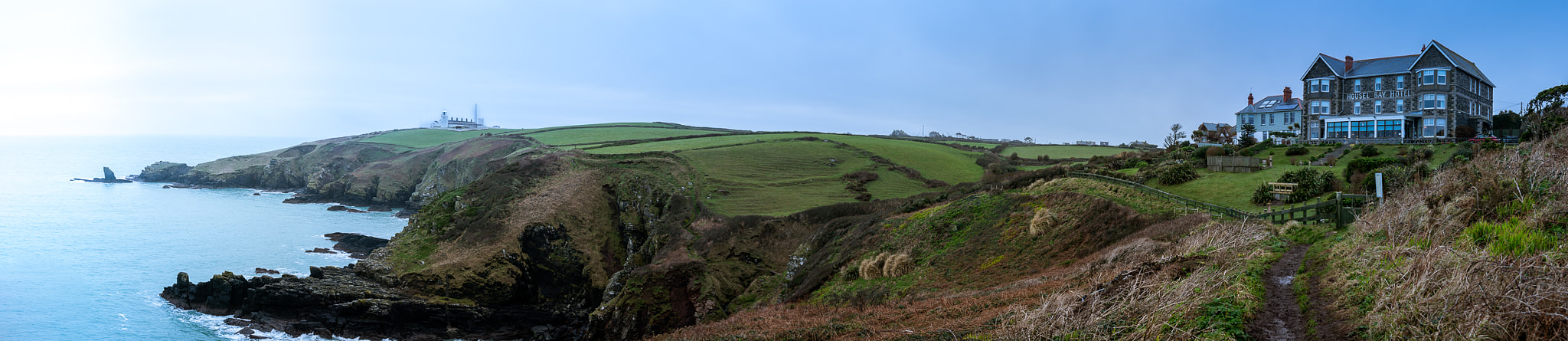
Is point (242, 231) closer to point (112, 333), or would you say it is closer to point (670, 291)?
point (112, 333)

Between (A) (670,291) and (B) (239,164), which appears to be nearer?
(A) (670,291)

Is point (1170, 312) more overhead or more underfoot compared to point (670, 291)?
more overhead

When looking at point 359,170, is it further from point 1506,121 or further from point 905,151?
point 1506,121

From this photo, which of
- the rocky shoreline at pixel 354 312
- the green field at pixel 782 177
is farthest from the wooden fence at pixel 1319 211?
the green field at pixel 782 177

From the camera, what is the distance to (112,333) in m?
32.5

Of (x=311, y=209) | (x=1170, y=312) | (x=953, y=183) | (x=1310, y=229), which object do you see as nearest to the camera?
(x=1170, y=312)

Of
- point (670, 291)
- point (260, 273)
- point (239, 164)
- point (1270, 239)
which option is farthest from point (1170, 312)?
point (239, 164)

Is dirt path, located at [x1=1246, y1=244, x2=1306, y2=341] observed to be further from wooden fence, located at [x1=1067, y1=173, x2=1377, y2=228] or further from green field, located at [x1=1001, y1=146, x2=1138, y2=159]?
green field, located at [x1=1001, y1=146, x2=1138, y2=159]

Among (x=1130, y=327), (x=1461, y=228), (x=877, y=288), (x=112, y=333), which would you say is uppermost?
(x=1461, y=228)

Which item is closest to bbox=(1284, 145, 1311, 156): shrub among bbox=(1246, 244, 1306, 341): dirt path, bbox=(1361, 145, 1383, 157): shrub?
bbox=(1361, 145, 1383, 157): shrub

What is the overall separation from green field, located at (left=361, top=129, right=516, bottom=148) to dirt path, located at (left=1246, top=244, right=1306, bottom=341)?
115769mm

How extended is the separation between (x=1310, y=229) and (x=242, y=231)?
72403mm

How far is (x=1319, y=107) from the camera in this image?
156 feet

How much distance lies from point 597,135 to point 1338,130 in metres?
76.3
